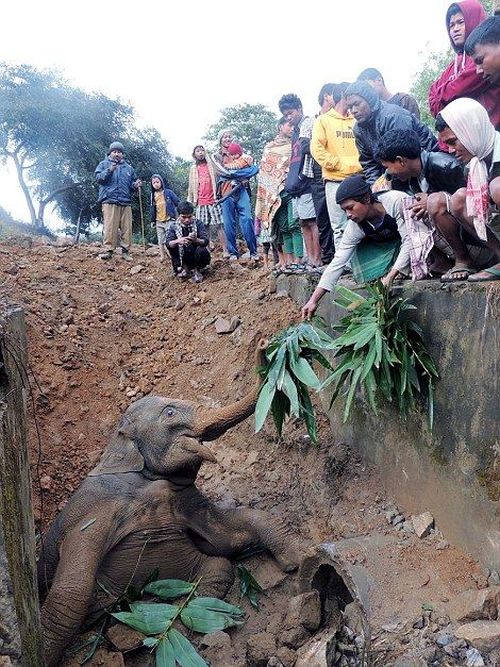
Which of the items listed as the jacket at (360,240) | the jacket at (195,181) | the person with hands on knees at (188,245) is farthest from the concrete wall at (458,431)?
the jacket at (195,181)

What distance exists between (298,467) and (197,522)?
1.06 metres

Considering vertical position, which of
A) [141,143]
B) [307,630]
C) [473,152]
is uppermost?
[141,143]

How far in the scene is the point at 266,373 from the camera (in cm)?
438

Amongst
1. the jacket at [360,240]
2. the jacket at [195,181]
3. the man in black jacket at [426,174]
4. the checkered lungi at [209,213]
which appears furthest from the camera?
the checkered lungi at [209,213]

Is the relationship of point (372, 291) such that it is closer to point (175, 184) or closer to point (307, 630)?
point (307, 630)

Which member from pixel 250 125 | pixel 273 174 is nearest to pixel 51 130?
pixel 250 125

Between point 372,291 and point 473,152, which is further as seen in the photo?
point 372,291

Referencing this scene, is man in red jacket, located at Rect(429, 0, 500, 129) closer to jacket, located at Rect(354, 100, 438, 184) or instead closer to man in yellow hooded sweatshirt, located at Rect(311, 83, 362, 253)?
jacket, located at Rect(354, 100, 438, 184)

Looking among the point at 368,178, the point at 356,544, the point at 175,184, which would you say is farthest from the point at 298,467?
the point at 175,184

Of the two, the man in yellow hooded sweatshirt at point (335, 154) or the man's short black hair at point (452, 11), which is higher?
the man's short black hair at point (452, 11)

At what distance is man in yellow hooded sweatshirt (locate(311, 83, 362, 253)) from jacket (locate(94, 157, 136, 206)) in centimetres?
522

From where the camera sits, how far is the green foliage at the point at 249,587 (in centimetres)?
463

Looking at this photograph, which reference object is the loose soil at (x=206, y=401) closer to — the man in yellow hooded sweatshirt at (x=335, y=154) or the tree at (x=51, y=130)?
the man in yellow hooded sweatshirt at (x=335, y=154)

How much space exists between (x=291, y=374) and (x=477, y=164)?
5.75 ft
